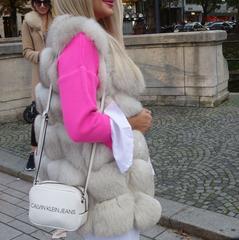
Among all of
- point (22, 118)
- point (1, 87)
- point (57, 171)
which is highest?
point (57, 171)

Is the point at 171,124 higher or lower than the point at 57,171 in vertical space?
lower

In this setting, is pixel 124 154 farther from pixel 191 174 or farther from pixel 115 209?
pixel 191 174

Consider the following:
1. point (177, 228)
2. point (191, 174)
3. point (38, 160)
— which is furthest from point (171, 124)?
point (38, 160)

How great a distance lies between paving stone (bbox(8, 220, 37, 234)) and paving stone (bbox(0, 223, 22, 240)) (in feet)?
0.15

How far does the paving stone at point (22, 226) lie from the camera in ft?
13.0

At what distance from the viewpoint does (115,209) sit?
198 centimetres

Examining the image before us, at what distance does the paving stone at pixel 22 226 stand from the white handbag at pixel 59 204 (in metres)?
2.10

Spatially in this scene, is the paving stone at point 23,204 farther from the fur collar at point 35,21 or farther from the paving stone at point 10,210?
the fur collar at point 35,21

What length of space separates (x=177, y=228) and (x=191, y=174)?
1154 mm

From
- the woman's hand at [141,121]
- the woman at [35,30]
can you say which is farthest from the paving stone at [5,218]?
the woman's hand at [141,121]

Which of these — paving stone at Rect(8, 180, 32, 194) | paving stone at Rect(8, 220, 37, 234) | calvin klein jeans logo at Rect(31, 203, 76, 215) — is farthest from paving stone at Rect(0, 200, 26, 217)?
calvin klein jeans logo at Rect(31, 203, 76, 215)

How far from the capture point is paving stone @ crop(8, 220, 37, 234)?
3971 millimetres

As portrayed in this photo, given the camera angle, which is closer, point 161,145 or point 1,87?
point 161,145

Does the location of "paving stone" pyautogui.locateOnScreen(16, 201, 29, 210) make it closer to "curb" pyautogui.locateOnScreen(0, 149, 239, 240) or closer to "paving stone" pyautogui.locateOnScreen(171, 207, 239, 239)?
"curb" pyautogui.locateOnScreen(0, 149, 239, 240)
